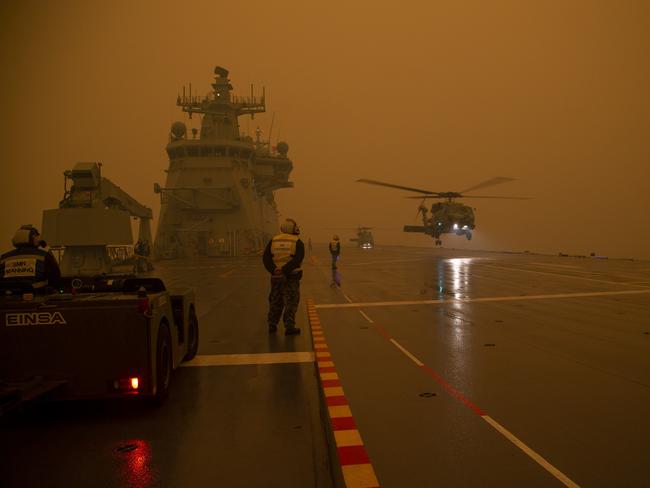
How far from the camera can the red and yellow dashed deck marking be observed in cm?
309

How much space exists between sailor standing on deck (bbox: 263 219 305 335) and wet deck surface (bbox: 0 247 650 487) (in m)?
0.44

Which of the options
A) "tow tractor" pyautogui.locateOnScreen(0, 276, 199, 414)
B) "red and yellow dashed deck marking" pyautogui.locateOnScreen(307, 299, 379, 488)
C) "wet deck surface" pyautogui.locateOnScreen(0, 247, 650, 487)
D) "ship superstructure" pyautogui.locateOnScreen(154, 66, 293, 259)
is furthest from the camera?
"ship superstructure" pyautogui.locateOnScreen(154, 66, 293, 259)

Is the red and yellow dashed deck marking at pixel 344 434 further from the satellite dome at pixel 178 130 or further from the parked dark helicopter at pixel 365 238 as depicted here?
the parked dark helicopter at pixel 365 238

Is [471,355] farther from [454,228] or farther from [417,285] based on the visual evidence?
[454,228]

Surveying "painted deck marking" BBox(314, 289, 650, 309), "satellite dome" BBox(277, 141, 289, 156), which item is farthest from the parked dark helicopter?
"painted deck marking" BBox(314, 289, 650, 309)

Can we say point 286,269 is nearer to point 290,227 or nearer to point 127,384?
point 290,227

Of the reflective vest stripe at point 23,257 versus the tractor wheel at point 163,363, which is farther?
the reflective vest stripe at point 23,257

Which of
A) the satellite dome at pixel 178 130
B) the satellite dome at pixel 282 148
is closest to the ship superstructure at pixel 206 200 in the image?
the satellite dome at pixel 178 130

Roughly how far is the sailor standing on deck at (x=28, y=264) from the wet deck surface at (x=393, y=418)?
1.43 meters

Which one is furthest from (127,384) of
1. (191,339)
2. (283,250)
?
(283,250)

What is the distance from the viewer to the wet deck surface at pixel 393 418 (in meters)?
3.44

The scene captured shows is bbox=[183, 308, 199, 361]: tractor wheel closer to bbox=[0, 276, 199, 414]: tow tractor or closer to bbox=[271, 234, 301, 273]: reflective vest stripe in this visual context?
bbox=[271, 234, 301, 273]: reflective vest stripe

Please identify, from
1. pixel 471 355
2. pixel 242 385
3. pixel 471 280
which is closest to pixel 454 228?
pixel 471 280

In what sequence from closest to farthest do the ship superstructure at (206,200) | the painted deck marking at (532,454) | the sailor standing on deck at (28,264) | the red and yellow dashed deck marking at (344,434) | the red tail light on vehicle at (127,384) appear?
the red and yellow dashed deck marking at (344,434) < the painted deck marking at (532,454) < the red tail light on vehicle at (127,384) < the sailor standing on deck at (28,264) < the ship superstructure at (206,200)
